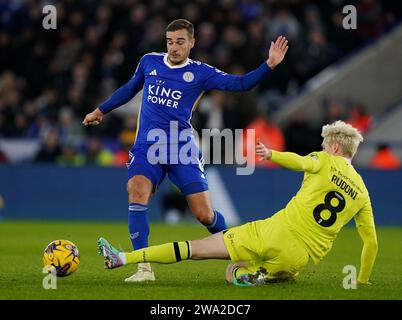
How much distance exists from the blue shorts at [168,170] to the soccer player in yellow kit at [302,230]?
0.91 metres

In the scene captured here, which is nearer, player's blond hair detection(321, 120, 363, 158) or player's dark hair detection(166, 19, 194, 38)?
player's blond hair detection(321, 120, 363, 158)

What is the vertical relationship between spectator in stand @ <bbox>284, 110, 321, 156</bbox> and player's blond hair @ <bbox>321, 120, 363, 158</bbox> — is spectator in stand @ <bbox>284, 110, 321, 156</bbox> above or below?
above

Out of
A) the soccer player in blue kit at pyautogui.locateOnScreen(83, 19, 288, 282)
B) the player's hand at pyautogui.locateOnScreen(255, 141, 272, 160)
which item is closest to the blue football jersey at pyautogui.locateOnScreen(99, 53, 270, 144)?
the soccer player in blue kit at pyautogui.locateOnScreen(83, 19, 288, 282)

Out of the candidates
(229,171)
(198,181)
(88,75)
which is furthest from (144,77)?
(88,75)

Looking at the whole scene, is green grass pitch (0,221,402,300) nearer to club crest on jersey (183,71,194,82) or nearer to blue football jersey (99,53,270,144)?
blue football jersey (99,53,270,144)

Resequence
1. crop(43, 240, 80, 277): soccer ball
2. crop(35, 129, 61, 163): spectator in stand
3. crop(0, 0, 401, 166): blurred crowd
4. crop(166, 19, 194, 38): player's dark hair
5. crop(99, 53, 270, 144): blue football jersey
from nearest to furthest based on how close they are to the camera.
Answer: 1. crop(43, 240, 80, 277): soccer ball
2. crop(166, 19, 194, 38): player's dark hair
3. crop(99, 53, 270, 144): blue football jersey
4. crop(35, 129, 61, 163): spectator in stand
5. crop(0, 0, 401, 166): blurred crowd

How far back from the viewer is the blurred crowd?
19.0m

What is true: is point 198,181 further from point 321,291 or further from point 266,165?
point 266,165

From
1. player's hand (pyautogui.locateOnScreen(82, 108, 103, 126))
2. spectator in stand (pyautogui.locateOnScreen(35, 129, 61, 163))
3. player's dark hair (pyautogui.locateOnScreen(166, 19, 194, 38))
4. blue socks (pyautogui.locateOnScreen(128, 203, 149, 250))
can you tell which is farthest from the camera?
spectator in stand (pyautogui.locateOnScreen(35, 129, 61, 163))

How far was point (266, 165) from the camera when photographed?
18.8 metres

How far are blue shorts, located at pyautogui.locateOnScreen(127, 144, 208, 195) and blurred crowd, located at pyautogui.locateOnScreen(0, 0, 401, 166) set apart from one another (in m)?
9.13

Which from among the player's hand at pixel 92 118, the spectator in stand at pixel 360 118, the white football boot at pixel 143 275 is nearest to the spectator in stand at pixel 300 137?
the spectator in stand at pixel 360 118

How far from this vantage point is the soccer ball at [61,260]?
8.70 m
